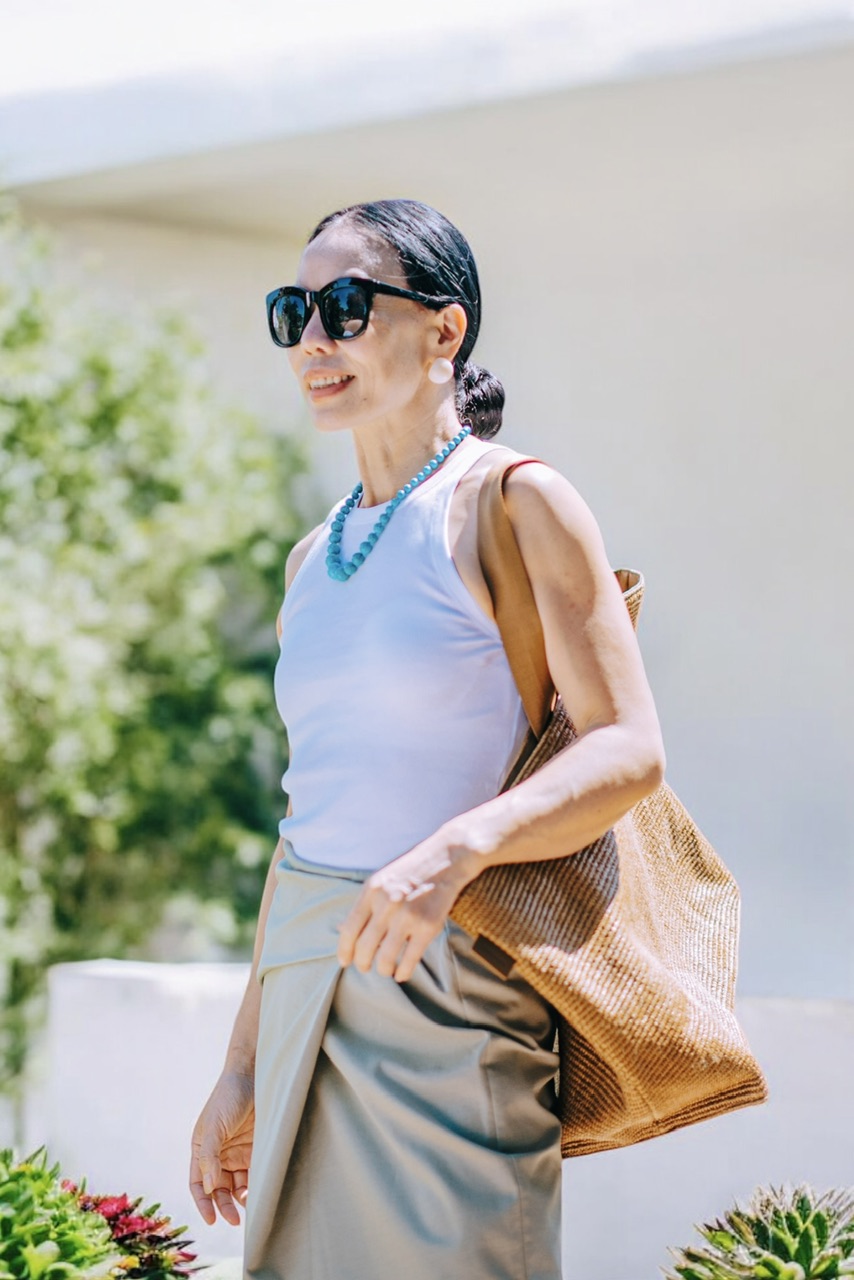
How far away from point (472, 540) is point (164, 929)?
15.1 feet

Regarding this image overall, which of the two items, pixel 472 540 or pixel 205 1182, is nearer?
pixel 472 540

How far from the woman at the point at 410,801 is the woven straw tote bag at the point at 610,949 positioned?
3 cm

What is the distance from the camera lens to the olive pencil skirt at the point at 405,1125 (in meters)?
1.50

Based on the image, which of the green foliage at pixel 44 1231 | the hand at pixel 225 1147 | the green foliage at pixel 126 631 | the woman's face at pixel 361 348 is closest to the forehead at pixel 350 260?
the woman's face at pixel 361 348

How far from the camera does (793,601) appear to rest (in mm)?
4875

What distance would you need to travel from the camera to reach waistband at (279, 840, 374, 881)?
5.24 ft

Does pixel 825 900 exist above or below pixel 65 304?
below

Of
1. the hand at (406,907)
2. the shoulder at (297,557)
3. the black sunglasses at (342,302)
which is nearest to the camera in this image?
the hand at (406,907)

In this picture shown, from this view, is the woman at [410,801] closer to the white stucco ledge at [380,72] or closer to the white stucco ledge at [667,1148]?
the white stucco ledge at [667,1148]

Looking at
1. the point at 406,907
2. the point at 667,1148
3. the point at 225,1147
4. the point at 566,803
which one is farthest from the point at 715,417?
the point at 406,907

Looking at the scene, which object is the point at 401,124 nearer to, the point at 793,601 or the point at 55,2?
the point at 55,2

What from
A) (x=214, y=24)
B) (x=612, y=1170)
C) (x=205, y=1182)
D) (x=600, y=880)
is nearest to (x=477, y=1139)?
(x=600, y=880)

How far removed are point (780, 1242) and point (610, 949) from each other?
619 mm

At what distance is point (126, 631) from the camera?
5691 millimetres
